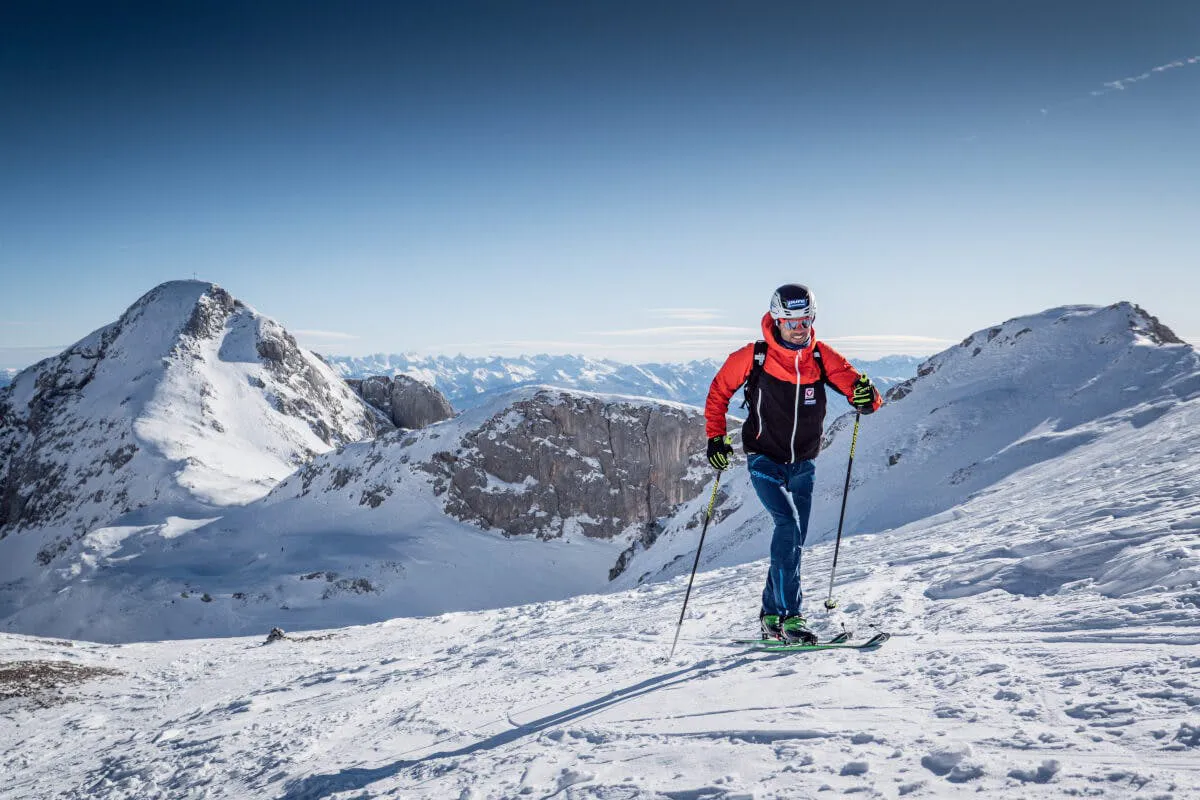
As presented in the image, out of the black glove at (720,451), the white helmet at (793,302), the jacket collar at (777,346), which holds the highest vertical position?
the white helmet at (793,302)

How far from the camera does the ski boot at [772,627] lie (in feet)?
22.0

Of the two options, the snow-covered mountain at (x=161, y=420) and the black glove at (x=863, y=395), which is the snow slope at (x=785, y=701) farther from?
the snow-covered mountain at (x=161, y=420)

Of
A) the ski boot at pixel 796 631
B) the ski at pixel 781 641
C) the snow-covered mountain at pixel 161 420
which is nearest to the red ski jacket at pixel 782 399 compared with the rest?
the ski boot at pixel 796 631

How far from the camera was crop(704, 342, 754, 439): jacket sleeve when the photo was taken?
685 centimetres

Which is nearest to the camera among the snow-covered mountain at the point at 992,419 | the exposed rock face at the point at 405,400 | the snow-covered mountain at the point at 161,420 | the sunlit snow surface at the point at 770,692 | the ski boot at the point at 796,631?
the sunlit snow surface at the point at 770,692

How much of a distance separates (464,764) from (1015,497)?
13.2 m

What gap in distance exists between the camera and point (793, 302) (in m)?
6.59

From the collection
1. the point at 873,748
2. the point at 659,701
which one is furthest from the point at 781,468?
the point at 873,748

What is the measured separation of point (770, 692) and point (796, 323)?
11.9ft

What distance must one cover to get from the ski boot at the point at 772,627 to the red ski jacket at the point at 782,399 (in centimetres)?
174

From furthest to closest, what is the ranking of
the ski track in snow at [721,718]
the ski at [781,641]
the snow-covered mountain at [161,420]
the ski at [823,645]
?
the snow-covered mountain at [161,420] → the ski at [781,641] → the ski at [823,645] → the ski track in snow at [721,718]

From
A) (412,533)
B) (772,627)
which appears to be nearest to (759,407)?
(772,627)

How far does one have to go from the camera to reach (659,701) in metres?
5.46

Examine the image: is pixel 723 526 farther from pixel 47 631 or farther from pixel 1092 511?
pixel 47 631
